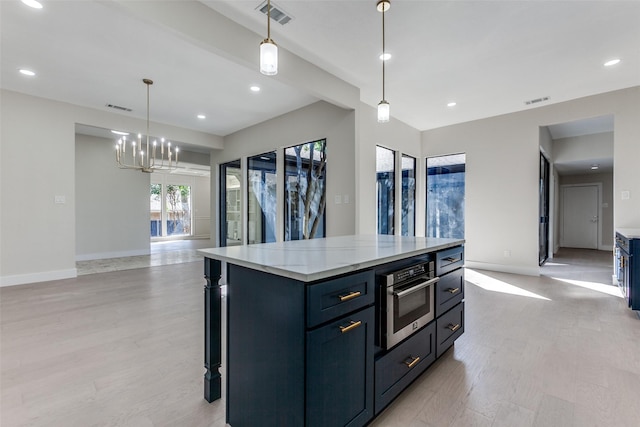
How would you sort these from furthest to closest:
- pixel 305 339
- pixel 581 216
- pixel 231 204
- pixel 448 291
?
1. pixel 581 216
2. pixel 231 204
3. pixel 448 291
4. pixel 305 339

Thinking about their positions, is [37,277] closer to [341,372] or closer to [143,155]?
[143,155]

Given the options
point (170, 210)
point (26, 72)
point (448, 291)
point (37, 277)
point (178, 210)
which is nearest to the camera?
point (448, 291)

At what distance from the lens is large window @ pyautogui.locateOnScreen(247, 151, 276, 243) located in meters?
5.88

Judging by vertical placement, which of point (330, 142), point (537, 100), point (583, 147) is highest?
point (537, 100)

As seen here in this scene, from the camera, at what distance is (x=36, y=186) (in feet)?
15.0

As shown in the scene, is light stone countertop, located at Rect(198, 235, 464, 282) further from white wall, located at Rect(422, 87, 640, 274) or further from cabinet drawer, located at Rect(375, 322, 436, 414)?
white wall, located at Rect(422, 87, 640, 274)

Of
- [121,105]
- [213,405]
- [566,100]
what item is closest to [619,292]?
[566,100]

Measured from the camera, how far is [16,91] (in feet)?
14.5

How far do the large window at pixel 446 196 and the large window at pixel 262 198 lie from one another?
338 cm

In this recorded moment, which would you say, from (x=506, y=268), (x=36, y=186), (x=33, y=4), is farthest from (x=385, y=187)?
(x=36, y=186)

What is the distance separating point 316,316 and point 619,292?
495cm

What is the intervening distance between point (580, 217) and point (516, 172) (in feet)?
17.6

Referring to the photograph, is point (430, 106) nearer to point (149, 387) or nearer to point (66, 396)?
point (149, 387)

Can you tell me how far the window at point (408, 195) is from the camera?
5.93 metres
